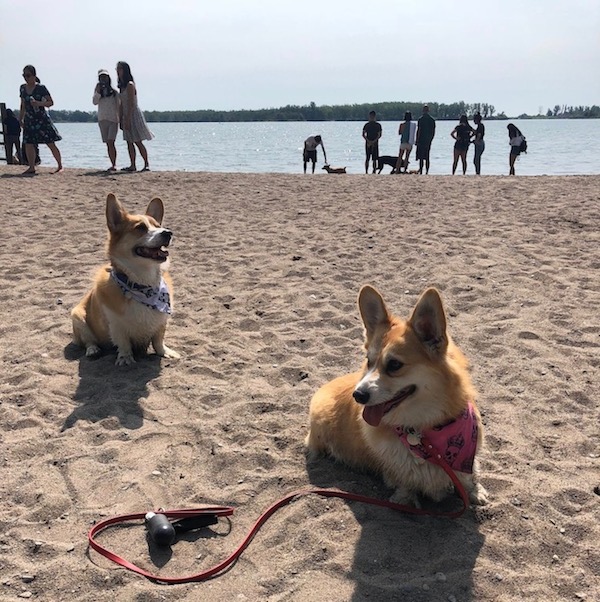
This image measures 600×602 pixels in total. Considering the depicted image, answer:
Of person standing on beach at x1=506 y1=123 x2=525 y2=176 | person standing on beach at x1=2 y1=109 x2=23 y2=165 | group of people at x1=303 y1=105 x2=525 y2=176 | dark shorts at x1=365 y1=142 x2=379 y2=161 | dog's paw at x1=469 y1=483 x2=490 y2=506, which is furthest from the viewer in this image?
dark shorts at x1=365 y1=142 x2=379 y2=161

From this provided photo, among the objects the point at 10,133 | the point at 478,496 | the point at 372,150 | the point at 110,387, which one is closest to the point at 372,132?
the point at 372,150

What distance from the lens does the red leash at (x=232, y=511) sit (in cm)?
264

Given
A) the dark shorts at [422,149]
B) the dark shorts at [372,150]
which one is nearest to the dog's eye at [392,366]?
the dark shorts at [422,149]

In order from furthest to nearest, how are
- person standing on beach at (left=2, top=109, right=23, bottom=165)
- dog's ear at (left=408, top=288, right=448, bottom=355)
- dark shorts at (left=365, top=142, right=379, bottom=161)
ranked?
dark shorts at (left=365, top=142, right=379, bottom=161), person standing on beach at (left=2, top=109, right=23, bottom=165), dog's ear at (left=408, top=288, right=448, bottom=355)

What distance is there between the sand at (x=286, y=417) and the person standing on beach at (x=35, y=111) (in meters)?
4.84

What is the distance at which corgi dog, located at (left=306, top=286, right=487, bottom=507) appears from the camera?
2.66m

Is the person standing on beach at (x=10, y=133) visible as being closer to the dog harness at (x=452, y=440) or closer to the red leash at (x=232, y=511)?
the red leash at (x=232, y=511)

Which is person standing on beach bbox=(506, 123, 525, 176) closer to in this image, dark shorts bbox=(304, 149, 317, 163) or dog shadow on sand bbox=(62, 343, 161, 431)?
dark shorts bbox=(304, 149, 317, 163)

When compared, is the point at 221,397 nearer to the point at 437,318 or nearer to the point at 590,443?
the point at 437,318

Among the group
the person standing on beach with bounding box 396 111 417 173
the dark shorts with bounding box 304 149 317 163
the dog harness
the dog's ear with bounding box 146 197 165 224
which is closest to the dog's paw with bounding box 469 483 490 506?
the dog harness

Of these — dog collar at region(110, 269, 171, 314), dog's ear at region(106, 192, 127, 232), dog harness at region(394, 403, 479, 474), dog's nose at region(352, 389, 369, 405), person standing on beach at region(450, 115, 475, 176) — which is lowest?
dog harness at region(394, 403, 479, 474)

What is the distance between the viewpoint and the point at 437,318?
8.69 feet

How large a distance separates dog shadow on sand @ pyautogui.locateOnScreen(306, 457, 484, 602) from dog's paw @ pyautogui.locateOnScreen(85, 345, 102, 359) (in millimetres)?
2716

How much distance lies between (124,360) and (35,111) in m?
10.1
